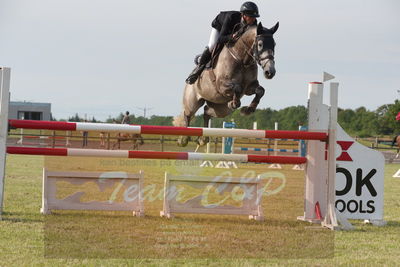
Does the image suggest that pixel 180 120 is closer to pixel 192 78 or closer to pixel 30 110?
pixel 192 78

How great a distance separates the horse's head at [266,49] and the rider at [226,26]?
0.25 metres

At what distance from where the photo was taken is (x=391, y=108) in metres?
31.5

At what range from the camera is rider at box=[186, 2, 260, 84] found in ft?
17.3

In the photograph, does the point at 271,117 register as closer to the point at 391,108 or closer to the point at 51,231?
the point at 391,108

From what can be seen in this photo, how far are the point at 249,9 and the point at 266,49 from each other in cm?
49

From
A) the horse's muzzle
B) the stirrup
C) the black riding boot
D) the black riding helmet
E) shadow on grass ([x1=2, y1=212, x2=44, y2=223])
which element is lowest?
shadow on grass ([x1=2, y1=212, x2=44, y2=223])

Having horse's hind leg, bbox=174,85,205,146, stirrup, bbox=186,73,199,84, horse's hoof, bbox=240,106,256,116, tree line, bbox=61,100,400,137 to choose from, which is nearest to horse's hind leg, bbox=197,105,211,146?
horse's hind leg, bbox=174,85,205,146

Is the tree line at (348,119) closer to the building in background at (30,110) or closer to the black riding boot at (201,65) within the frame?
the black riding boot at (201,65)

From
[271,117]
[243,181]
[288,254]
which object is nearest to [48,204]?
[243,181]

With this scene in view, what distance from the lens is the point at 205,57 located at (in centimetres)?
608

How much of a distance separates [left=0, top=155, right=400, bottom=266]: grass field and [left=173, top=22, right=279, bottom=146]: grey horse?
1.28 metres

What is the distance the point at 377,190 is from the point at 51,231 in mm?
3381

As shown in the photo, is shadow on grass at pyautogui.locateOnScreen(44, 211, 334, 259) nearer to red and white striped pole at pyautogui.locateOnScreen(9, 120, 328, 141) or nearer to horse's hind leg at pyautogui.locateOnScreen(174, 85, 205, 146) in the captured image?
red and white striped pole at pyautogui.locateOnScreen(9, 120, 328, 141)

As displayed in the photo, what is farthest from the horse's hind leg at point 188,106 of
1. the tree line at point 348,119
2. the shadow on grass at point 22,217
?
the tree line at point 348,119
